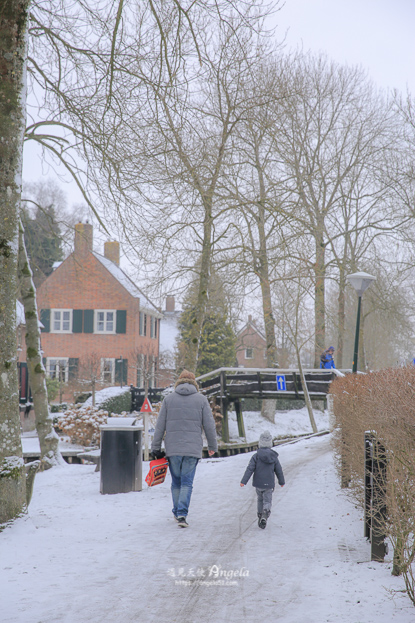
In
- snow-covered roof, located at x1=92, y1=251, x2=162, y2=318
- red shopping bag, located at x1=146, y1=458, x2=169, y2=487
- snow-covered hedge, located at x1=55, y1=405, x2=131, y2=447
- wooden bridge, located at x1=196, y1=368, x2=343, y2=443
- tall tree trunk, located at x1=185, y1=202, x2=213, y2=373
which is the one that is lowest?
snow-covered hedge, located at x1=55, y1=405, x2=131, y2=447

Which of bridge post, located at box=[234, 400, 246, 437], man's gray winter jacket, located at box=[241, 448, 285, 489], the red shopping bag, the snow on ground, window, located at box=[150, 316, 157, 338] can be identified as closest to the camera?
man's gray winter jacket, located at box=[241, 448, 285, 489]

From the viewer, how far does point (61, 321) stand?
34.5m

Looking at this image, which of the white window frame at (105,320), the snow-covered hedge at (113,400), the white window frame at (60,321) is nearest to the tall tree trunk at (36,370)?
the snow-covered hedge at (113,400)

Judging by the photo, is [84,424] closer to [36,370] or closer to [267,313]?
[36,370]

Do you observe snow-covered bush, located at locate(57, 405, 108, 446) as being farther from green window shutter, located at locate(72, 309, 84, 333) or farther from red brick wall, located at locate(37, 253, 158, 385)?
green window shutter, located at locate(72, 309, 84, 333)

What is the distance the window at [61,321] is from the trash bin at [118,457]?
2685 cm

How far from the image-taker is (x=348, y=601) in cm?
432

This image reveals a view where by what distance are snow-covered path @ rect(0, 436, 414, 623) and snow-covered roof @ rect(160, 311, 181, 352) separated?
41278 mm

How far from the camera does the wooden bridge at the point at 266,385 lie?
20.4 meters

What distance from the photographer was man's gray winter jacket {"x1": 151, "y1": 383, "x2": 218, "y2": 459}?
6.77m

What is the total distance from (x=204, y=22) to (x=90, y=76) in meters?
2.09

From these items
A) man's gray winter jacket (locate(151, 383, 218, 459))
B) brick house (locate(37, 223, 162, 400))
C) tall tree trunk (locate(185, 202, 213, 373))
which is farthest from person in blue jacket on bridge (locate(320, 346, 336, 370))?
brick house (locate(37, 223, 162, 400))

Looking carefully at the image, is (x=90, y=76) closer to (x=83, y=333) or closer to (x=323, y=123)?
(x=323, y=123)

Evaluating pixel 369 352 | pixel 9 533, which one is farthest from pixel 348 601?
pixel 369 352
